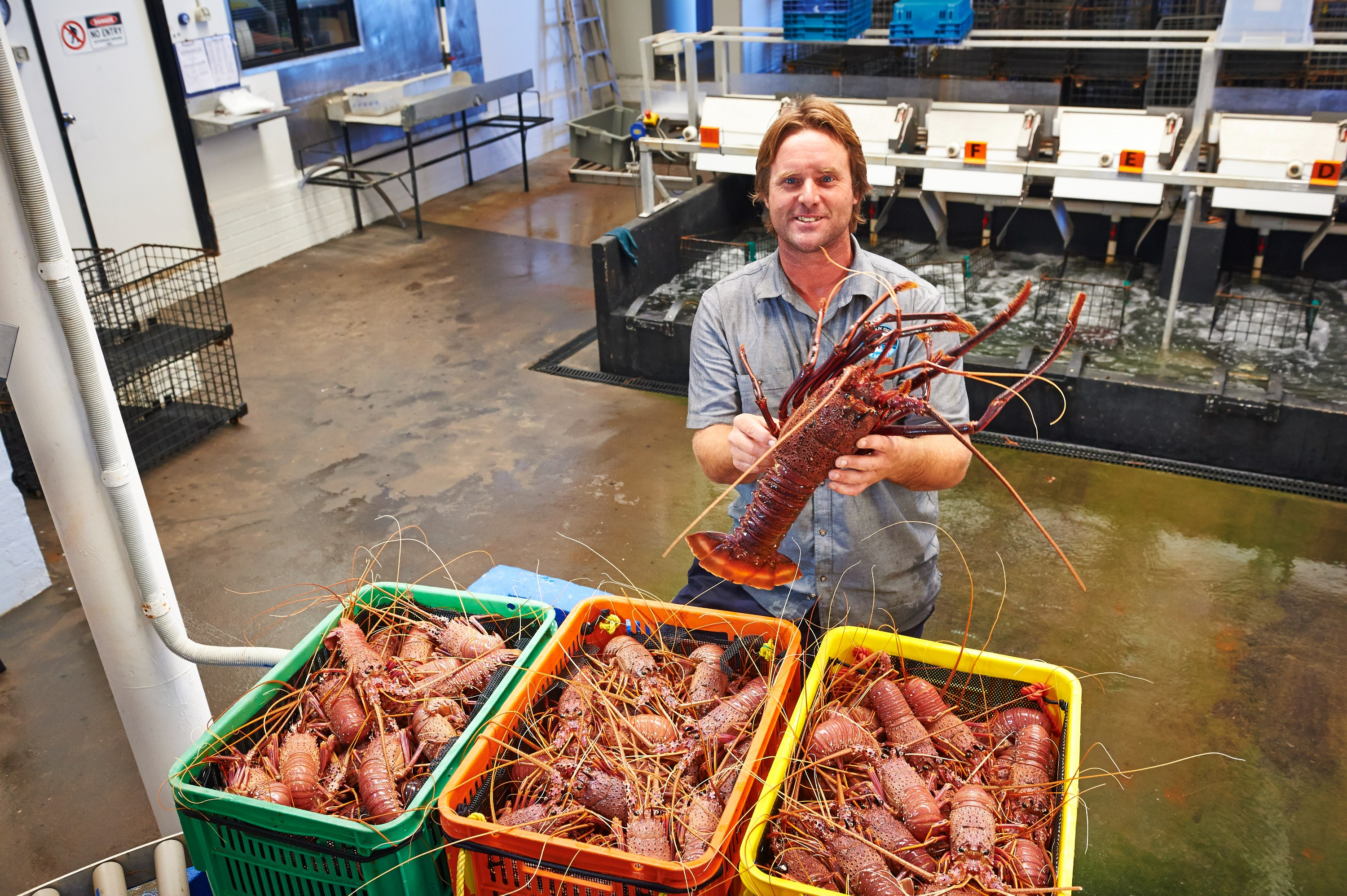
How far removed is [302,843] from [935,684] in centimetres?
116

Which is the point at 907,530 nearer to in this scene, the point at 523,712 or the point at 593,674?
the point at 593,674

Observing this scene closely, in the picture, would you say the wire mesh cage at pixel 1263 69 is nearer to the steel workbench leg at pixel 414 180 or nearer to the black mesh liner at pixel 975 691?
the black mesh liner at pixel 975 691

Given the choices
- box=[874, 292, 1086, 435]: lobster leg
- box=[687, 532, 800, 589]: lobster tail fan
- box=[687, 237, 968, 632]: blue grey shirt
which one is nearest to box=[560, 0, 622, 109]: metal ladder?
box=[687, 237, 968, 632]: blue grey shirt

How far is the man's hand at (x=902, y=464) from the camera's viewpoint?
5.96 feet

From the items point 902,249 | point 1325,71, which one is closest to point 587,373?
point 902,249

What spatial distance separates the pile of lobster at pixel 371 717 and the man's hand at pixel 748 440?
0.61m

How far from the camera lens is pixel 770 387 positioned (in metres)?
2.15

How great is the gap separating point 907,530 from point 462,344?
4351 millimetres

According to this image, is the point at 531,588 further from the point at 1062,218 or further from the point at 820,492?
the point at 1062,218

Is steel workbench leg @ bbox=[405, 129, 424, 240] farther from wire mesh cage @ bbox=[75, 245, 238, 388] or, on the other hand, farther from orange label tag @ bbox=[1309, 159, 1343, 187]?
orange label tag @ bbox=[1309, 159, 1343, 187]

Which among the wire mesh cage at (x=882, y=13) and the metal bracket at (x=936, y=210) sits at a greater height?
the wire mesh cage at (x=882, y=13)

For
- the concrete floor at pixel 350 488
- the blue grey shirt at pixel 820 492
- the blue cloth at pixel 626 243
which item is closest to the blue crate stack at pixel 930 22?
the blue cloth at pixel 626 243

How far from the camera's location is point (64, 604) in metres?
3.86

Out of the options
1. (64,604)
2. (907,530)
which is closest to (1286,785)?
(907,530)
